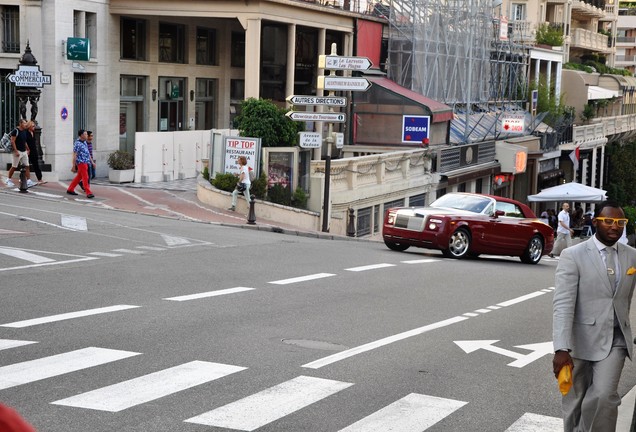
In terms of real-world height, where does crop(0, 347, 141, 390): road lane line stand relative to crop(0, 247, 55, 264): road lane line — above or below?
above

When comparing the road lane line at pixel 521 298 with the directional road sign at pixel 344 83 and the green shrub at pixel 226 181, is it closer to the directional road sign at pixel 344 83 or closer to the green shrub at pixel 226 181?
the directional road sign at pixel 344 83

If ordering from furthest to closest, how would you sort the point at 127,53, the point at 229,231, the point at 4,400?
1. the point at 127,53
2. the point at 229,231
3. the point at 4,400

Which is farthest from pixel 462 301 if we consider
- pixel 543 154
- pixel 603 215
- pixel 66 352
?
pixel 543 154

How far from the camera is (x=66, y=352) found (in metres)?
10.1

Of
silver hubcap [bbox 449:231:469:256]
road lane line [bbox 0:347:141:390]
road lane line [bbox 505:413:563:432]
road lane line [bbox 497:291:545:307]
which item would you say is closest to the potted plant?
silver hubcap [bbox 449:231:469:256]

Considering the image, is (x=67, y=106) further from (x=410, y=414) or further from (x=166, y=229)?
(x=410, y=414)

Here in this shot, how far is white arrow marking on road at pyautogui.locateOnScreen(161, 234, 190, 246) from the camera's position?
805 inches

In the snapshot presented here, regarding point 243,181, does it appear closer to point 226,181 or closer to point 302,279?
point 226,181

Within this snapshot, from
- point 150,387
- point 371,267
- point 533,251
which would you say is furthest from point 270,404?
point 533,251

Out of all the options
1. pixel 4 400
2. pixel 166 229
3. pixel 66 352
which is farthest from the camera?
pixel 166 229

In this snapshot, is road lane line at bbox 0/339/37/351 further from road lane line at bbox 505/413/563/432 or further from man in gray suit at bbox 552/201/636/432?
man in gray suit at bbox 552/201/636/432

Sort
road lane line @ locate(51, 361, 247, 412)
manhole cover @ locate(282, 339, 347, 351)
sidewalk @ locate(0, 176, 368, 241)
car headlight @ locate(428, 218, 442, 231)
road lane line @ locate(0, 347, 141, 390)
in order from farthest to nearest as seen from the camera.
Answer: sidewalk @ locate(0, 176, 368, 241)
car headlight @ locate(428, 218, 442, 231)
manhole cover @ locate(282, 339, 347, 351)
road lane line @ locate(0, 347, 141, 390)
road lane line @ locate(51, 361, 247, 412)

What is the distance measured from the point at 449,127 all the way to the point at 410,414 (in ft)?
133

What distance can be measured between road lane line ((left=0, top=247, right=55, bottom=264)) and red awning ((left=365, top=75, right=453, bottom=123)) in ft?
89.4
